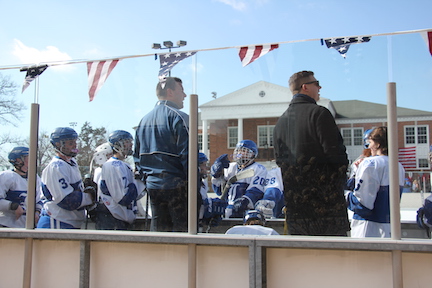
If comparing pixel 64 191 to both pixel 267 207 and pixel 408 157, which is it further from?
pixel 408 157

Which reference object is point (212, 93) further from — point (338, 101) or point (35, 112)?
point (35, 112)

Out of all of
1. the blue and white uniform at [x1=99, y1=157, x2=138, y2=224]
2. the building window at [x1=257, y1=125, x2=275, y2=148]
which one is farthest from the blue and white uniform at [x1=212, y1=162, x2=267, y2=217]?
the blue and white uniform at [x1=99, y1=157, x2=138, y2=224]

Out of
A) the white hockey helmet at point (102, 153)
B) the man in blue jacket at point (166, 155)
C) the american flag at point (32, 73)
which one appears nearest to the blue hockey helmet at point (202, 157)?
the man in blue jacket at point (166, 155)

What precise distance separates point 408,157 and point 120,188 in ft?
8.57

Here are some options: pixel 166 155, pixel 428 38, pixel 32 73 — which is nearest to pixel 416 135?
pixel 428 38

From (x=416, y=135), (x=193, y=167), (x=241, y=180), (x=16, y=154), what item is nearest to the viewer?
(x=416, y=135)

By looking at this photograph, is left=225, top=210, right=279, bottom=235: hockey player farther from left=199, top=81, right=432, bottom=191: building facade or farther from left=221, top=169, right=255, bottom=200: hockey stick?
left=199, top=81, right=432, bottom=191: building facade

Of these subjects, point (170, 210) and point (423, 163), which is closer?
point (423, 163)

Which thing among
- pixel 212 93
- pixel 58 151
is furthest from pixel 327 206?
pixel 58 151

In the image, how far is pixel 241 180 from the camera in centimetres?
429

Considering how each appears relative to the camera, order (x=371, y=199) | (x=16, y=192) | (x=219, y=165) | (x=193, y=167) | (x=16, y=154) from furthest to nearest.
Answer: (x=16, y=192) < (x=16, y=154) < (x=219, y=165) < (x=193, y=167) < (x=371, y=199)

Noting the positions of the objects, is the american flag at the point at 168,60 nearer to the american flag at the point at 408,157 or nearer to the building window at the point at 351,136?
the building window at the point at 351,136

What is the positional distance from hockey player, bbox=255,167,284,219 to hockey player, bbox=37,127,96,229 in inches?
72.0

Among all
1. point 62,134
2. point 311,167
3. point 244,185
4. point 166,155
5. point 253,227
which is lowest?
point 253,227
